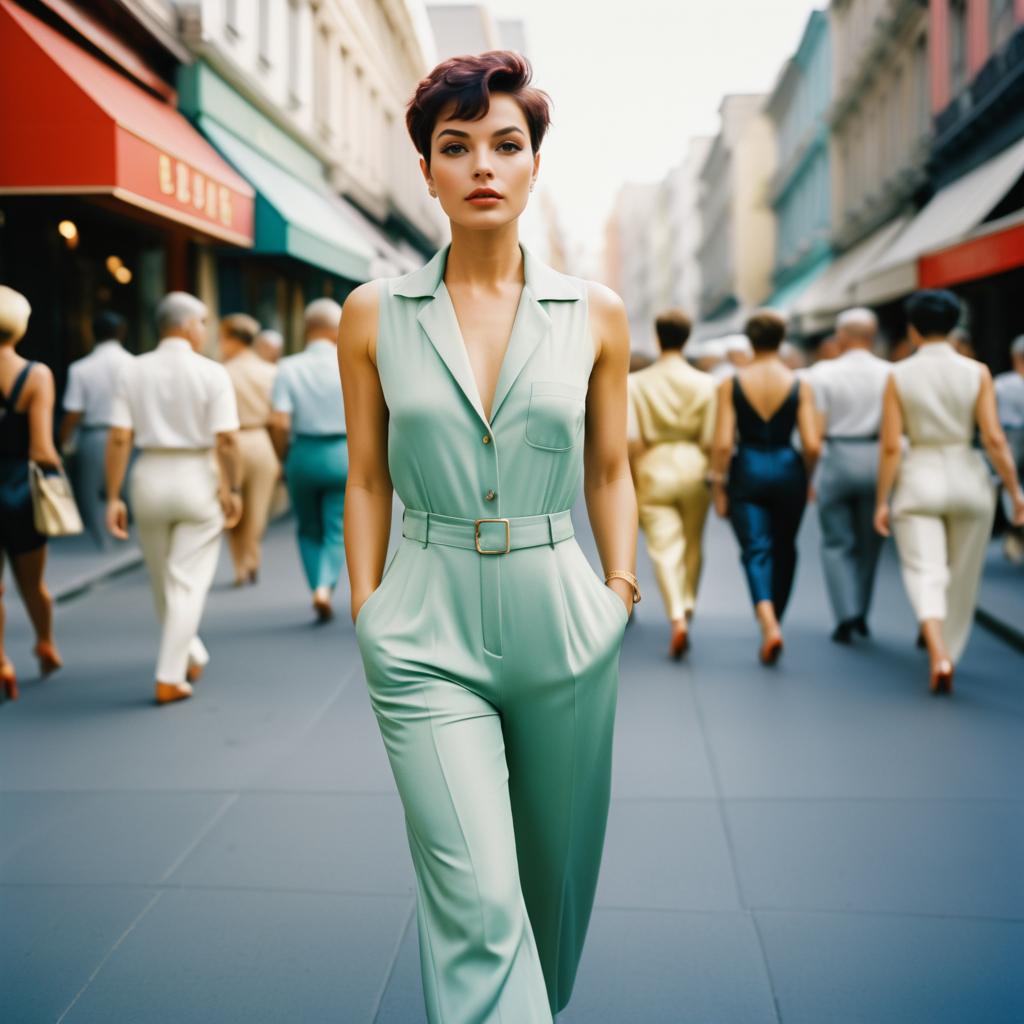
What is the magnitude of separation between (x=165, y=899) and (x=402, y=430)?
2.14 meters

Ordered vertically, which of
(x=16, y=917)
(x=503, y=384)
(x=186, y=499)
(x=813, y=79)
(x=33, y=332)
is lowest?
(x=16, y=917)

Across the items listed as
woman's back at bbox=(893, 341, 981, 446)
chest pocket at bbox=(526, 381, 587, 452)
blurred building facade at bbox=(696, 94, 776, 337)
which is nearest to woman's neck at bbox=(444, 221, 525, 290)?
chest pocket at bbox=(526, 381, 587, 452)

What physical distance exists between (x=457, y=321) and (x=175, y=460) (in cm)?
428

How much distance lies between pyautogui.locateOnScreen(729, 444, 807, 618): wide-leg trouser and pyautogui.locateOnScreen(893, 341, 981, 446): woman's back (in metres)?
0.84

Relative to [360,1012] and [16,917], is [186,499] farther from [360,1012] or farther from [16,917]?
[360,1012]

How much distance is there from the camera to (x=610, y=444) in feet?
9.06

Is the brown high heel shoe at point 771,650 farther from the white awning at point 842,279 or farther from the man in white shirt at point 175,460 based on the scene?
the white awning at point 842,279

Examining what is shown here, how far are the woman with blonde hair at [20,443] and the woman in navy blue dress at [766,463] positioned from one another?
3.55m

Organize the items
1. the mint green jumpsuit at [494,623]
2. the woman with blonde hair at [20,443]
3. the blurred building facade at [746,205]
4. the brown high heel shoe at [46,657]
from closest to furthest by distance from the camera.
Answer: the mint green jumpsuit at [494,623] < the woman with blonde hair at [20,443] < the brown high heel shoe at [46,657] < the blurred building facade at [746,205]

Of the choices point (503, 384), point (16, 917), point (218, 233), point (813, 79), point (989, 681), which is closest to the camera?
point (503, 384)

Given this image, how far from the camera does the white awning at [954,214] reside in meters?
14.9

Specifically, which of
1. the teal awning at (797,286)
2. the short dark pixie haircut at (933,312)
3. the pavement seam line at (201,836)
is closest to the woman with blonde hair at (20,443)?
the pavement seam line at (201,836)

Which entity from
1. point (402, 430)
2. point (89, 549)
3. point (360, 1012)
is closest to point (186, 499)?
point (360, 1012)

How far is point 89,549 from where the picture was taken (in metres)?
11.6
